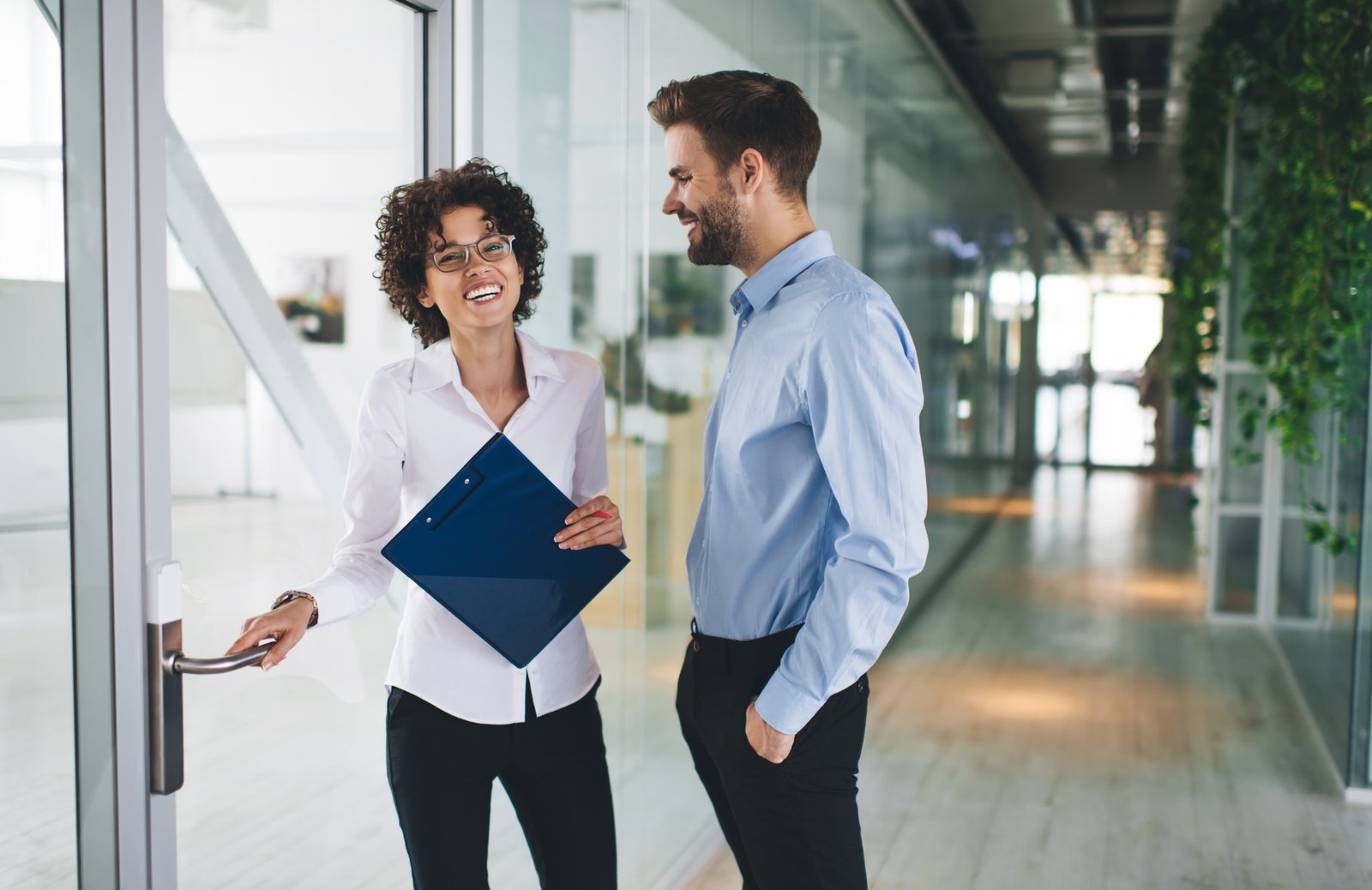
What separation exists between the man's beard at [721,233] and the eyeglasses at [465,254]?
28 centimetres

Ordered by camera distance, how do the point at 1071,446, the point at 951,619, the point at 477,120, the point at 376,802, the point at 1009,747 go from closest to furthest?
the point at 376,802 → the point at 477,120 → the point at 1009,747 → the point at 951,619 → the point at 1071,446

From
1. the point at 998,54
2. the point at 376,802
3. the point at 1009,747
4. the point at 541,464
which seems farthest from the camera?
the point at 998,54

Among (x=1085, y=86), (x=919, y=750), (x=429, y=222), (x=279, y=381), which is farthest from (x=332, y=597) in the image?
(x=1085, y=86)

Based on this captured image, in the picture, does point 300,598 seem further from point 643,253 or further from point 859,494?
point 643,253

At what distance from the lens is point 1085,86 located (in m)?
8.74

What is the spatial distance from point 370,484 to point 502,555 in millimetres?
204

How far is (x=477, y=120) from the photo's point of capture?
2.23 m

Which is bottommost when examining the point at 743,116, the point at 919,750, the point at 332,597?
the point at 919,750

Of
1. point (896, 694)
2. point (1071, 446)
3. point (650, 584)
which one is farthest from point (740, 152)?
point (1071, 446)

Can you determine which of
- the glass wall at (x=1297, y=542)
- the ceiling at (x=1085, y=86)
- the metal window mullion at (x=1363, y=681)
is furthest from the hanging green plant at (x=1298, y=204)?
the ceiling at (x=1085, y=86)

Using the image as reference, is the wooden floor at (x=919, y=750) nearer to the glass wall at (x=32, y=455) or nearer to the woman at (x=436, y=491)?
the glass wall at (x=32, y=455)

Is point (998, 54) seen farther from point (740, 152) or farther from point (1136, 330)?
point (1136, 330)

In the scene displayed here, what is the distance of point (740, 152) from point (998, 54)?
23.2 feet

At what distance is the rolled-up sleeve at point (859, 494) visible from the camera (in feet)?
4.76
